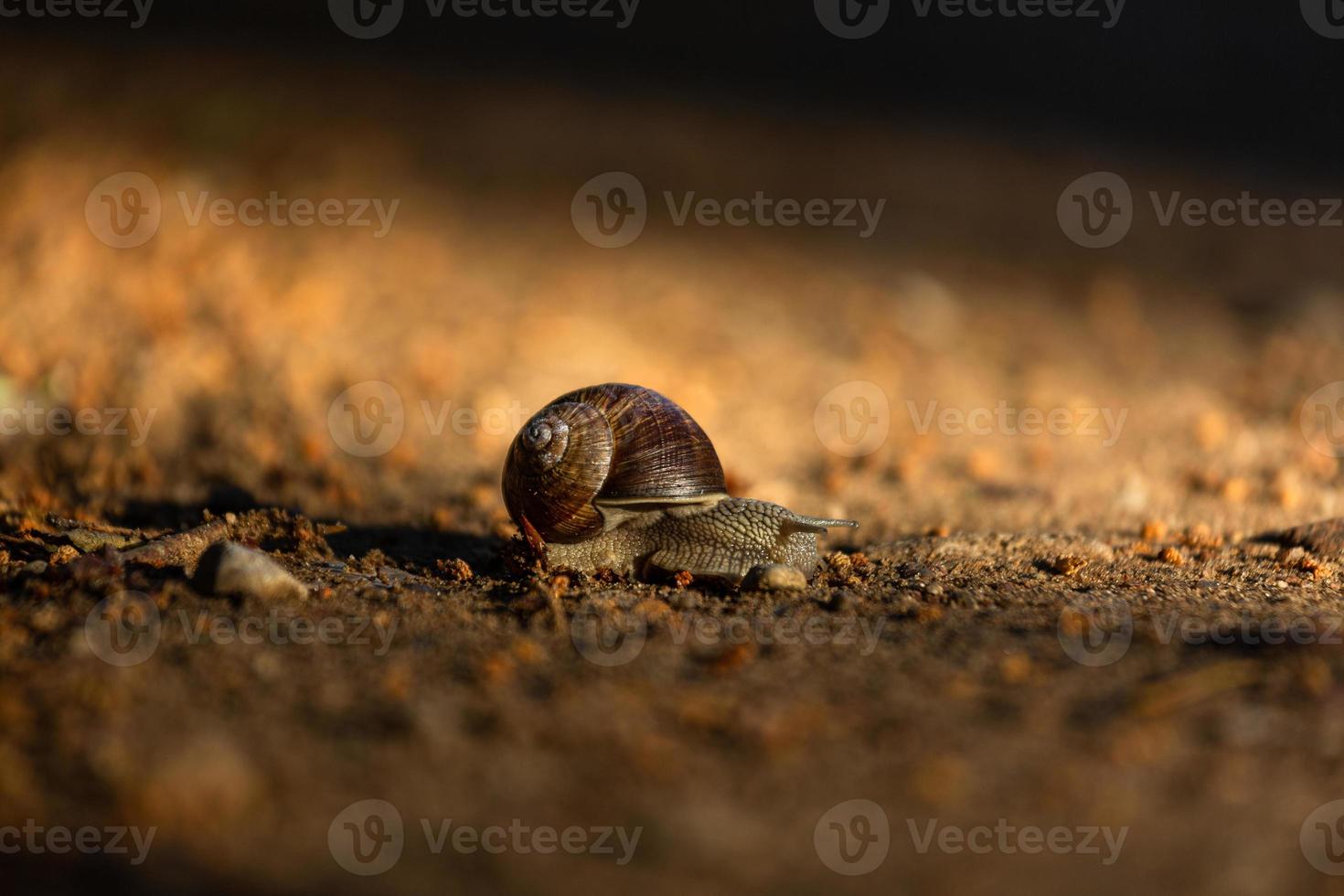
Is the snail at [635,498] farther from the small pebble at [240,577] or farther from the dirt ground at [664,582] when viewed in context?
the small pebble at [240,577]

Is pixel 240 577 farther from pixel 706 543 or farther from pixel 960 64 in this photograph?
pixel 960 64

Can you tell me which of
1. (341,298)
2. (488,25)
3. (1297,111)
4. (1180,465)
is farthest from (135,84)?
(1297,111)

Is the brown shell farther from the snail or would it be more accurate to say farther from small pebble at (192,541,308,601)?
small pebble at (192,541,308,601)

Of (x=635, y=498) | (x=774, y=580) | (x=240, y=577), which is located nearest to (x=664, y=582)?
(x=635, y=498)

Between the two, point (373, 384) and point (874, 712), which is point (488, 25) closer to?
point (373, 384)

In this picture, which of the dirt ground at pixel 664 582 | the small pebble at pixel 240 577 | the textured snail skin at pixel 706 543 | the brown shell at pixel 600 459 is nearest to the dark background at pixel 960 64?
the dirt ground at pixel 664 582

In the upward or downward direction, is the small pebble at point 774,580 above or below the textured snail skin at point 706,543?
below

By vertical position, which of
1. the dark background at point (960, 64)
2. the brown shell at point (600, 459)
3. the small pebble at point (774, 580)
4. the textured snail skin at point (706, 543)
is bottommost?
the small pebble at point (774, 580)
